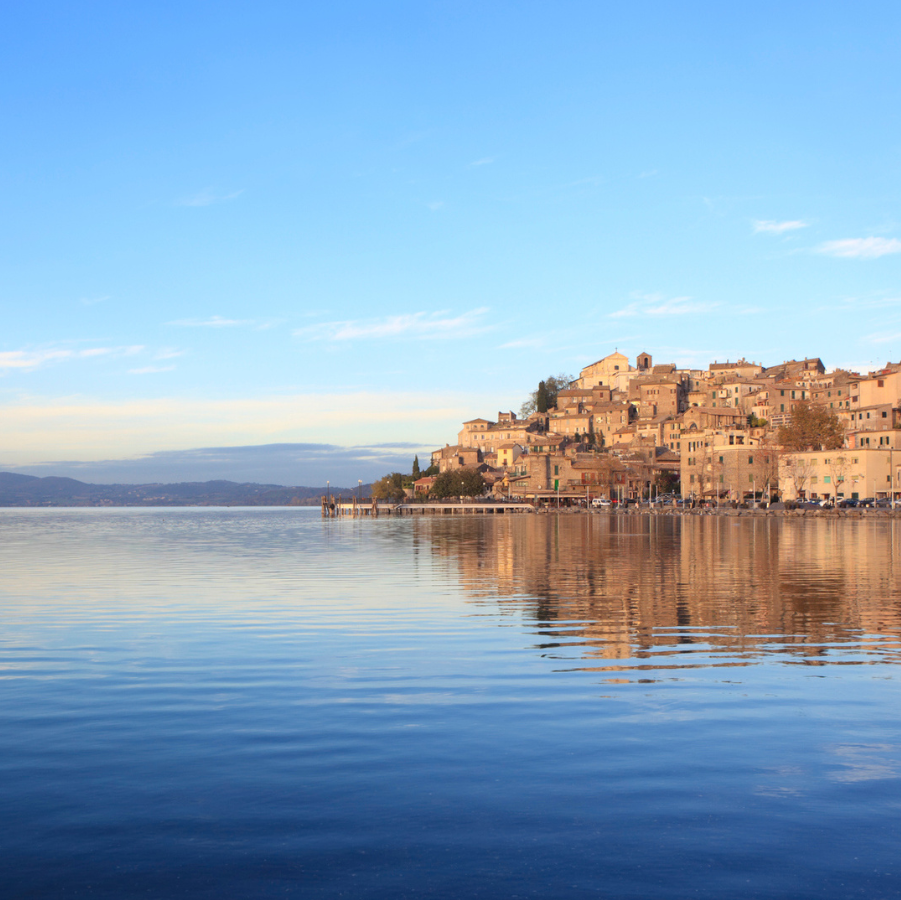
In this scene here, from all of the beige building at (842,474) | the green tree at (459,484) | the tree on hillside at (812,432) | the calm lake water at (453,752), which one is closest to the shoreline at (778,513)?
the beige building at (842,474)

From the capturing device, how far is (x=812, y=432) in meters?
125

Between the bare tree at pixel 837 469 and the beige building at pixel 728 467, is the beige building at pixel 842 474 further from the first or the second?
the beige building at pixel 728 467

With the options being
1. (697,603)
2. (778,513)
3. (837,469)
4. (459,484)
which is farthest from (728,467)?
(697,603)

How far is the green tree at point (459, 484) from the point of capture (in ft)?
603

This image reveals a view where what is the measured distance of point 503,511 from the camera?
171 m

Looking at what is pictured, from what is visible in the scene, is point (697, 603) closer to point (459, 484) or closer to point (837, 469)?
Answer: point (837, 469)

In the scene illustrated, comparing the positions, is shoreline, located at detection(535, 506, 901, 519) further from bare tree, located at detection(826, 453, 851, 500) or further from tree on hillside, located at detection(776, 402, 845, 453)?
tree on hillside, located at detection(776, 402, 845, 453)

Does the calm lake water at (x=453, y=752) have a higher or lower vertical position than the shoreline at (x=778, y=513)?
higher

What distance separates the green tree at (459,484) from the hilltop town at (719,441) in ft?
16.4

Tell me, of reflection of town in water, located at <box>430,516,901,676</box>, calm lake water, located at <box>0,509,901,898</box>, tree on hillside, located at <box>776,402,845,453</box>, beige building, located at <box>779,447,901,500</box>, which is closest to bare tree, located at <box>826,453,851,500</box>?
beige building, located at <box>779,447,901,500</box>

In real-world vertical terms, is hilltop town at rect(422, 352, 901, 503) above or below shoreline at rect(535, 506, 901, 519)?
above

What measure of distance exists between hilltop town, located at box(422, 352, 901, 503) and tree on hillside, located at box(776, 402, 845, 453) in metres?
0.20

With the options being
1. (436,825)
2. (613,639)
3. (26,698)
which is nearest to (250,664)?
(26,698)

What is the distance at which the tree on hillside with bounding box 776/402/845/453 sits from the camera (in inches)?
4894
